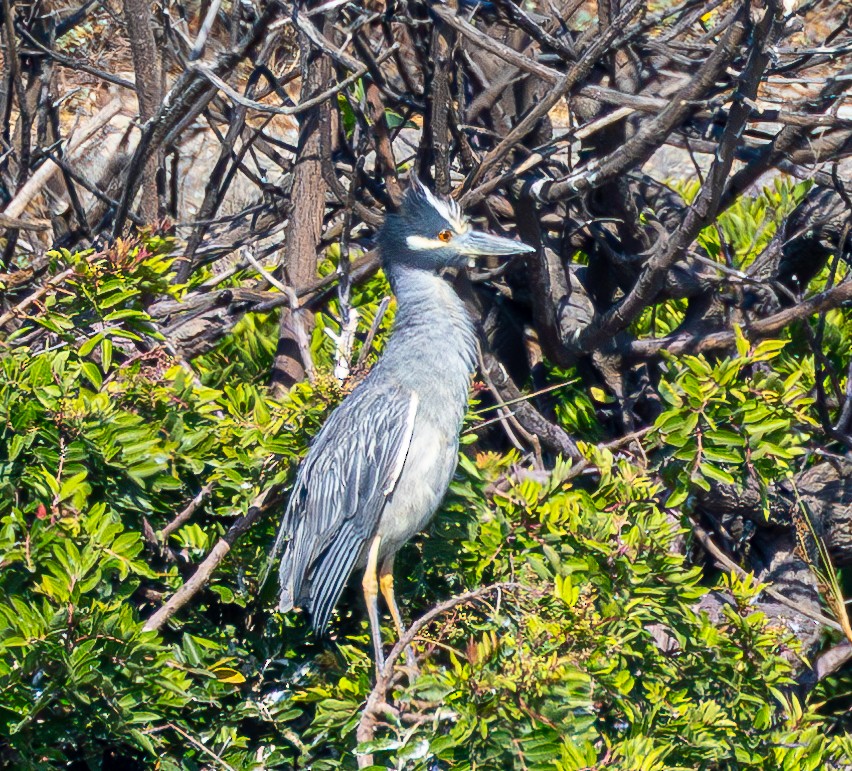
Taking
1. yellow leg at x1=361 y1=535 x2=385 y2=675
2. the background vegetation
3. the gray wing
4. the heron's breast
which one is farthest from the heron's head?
yellow leg at x1=361 y1=535 x2=385 y2=675

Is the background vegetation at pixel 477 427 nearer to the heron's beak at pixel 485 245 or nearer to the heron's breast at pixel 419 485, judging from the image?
the heron's breast at pixel 419 485

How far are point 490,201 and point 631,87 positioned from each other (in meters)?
0.75

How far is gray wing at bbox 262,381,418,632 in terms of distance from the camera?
3.73 m

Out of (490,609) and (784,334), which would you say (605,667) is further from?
(784,334)

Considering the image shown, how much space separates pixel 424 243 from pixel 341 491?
0.96m

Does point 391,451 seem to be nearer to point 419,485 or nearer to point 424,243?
point 419,485

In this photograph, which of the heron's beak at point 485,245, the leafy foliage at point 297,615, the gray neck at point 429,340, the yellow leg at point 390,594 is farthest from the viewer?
the heron's beak at point 485,245

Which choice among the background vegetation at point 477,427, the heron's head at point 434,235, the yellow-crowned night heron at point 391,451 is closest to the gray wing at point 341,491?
the yellow-crowned night heron at point 391,451

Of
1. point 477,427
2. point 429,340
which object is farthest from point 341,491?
point 429,340

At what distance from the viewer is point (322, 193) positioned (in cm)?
488

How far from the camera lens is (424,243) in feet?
14.1

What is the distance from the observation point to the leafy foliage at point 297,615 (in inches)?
115

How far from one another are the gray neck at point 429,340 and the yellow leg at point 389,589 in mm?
554

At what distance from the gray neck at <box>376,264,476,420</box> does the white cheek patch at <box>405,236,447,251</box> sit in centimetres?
9
